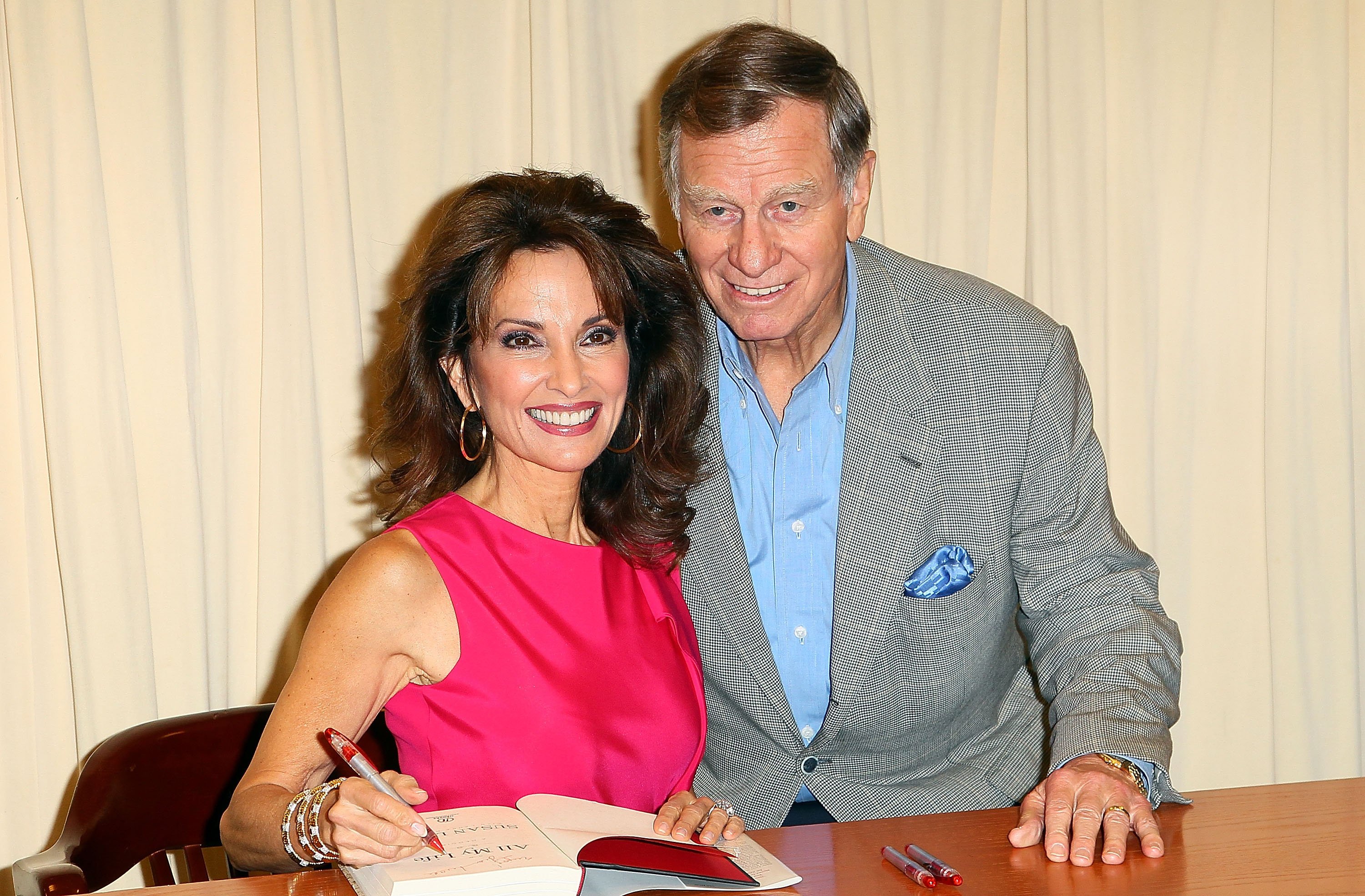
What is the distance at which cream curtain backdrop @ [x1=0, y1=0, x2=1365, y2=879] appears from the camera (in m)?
2.66

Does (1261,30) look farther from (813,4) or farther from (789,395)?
(789,395)

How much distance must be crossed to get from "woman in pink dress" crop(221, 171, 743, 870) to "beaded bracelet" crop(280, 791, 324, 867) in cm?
3

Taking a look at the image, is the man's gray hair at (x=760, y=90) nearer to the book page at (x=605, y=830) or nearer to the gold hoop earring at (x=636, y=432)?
the gold hoop earring at (x=636, y=432)

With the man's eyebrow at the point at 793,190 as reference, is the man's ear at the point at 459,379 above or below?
below

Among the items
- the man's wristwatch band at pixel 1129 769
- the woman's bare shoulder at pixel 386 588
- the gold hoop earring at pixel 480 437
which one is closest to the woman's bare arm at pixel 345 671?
the woman's bare shoulder at pixel 386 588

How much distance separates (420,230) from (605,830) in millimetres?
1759

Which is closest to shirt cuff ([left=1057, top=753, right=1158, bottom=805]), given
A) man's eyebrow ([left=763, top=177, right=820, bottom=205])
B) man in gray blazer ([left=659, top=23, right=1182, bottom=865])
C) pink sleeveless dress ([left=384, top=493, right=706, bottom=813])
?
man in gray blazer ([left=659, top=23, right=1182, bottom=865])

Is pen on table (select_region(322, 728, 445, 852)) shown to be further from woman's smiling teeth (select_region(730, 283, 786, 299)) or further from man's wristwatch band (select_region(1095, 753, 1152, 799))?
woman's smiling teeth (select_region(730, 283, 786, 299))

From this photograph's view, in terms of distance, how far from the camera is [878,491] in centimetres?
224

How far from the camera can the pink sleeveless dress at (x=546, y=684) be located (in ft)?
6.45

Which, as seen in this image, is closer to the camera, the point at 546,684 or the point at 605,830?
the point at 605,830

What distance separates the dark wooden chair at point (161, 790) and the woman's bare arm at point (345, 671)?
0.37 m

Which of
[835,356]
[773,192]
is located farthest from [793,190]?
[835,356]

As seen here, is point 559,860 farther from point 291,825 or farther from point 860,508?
point 860,508
